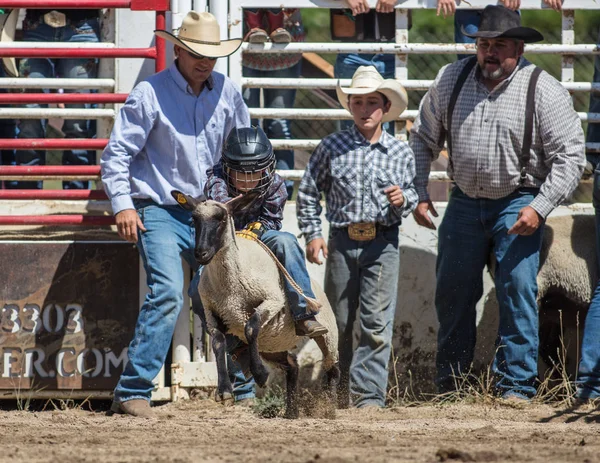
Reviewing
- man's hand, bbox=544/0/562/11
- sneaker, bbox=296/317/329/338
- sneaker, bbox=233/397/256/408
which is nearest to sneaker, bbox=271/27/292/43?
man's hand, bbox=544/0/562/11

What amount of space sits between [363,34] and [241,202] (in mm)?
2468

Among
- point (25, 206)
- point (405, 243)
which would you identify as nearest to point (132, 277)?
point (25, 206)

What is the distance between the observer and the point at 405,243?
877 cm

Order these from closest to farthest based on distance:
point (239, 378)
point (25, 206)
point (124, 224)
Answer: point (124, 224) < point (239, 378) < point (25, 206)

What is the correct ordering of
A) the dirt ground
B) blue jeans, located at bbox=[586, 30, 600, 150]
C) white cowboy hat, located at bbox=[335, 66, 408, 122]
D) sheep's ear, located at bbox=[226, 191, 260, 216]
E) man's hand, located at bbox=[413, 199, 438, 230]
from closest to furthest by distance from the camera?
the dirt ground → sheep's ear, located at bbox=[226, 191, 260, 216] → white cowboy hat, located at bbox=[335, 66, 408, 122] → man's hand, located at bbox=[413, 199, 438, 230] → blue jeans, located at bbox=[586, 30, 600, 150]

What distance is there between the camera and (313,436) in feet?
19.7

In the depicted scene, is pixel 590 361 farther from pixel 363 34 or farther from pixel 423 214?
pixel 363 34

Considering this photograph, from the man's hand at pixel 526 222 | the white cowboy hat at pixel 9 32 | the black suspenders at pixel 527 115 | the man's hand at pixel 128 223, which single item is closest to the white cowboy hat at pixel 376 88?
the black suspenders at pixel 527 115

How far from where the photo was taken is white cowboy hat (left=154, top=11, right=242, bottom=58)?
7641mm

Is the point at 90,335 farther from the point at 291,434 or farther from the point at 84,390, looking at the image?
the point at 291,434

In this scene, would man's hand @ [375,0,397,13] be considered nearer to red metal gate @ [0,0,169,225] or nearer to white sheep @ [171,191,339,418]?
red metal gate @ [0,0,169,225]

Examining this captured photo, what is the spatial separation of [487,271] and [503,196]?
1.02m

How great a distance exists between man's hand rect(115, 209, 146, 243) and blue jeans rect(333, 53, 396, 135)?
2193 millimetres

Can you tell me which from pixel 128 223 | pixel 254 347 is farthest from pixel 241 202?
pixel 128 223
